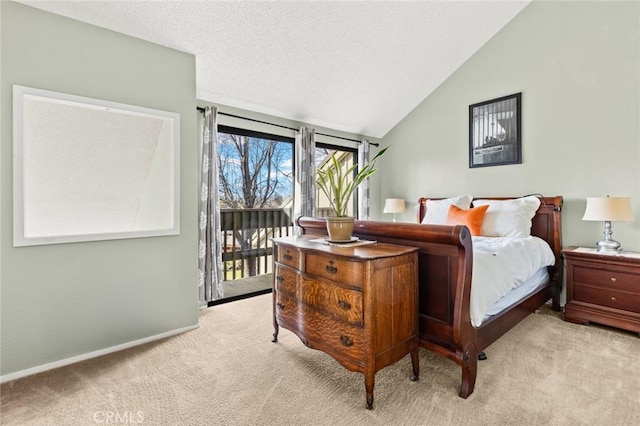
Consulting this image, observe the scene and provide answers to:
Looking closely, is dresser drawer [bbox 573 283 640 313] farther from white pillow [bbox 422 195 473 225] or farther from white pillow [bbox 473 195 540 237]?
white pillow [bbox 422 195 473 225]

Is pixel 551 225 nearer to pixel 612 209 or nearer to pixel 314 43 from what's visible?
pixel 612 209

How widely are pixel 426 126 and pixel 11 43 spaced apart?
4461mm

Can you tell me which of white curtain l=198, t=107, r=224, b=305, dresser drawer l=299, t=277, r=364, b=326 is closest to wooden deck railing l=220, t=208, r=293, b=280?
white curtain l=198, t=107, r=224, b=305

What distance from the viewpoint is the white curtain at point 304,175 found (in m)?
4.11

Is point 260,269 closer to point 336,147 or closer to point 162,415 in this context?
point 336,147

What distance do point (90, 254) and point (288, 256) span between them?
1496 millimetres

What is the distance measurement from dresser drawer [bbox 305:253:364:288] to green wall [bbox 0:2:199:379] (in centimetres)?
141

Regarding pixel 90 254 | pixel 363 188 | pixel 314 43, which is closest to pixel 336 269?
pixel 90 254

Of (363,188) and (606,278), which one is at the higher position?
(363,188)

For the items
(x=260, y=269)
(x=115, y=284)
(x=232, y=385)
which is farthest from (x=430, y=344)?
(x=260, y=269)

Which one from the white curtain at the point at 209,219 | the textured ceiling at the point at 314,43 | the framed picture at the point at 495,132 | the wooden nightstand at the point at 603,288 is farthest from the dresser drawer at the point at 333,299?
the framed picture at the point at 495,132

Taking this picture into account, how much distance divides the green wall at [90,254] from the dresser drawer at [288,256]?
0.99m

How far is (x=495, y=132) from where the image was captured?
3824 mm

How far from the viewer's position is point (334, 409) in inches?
66.5
